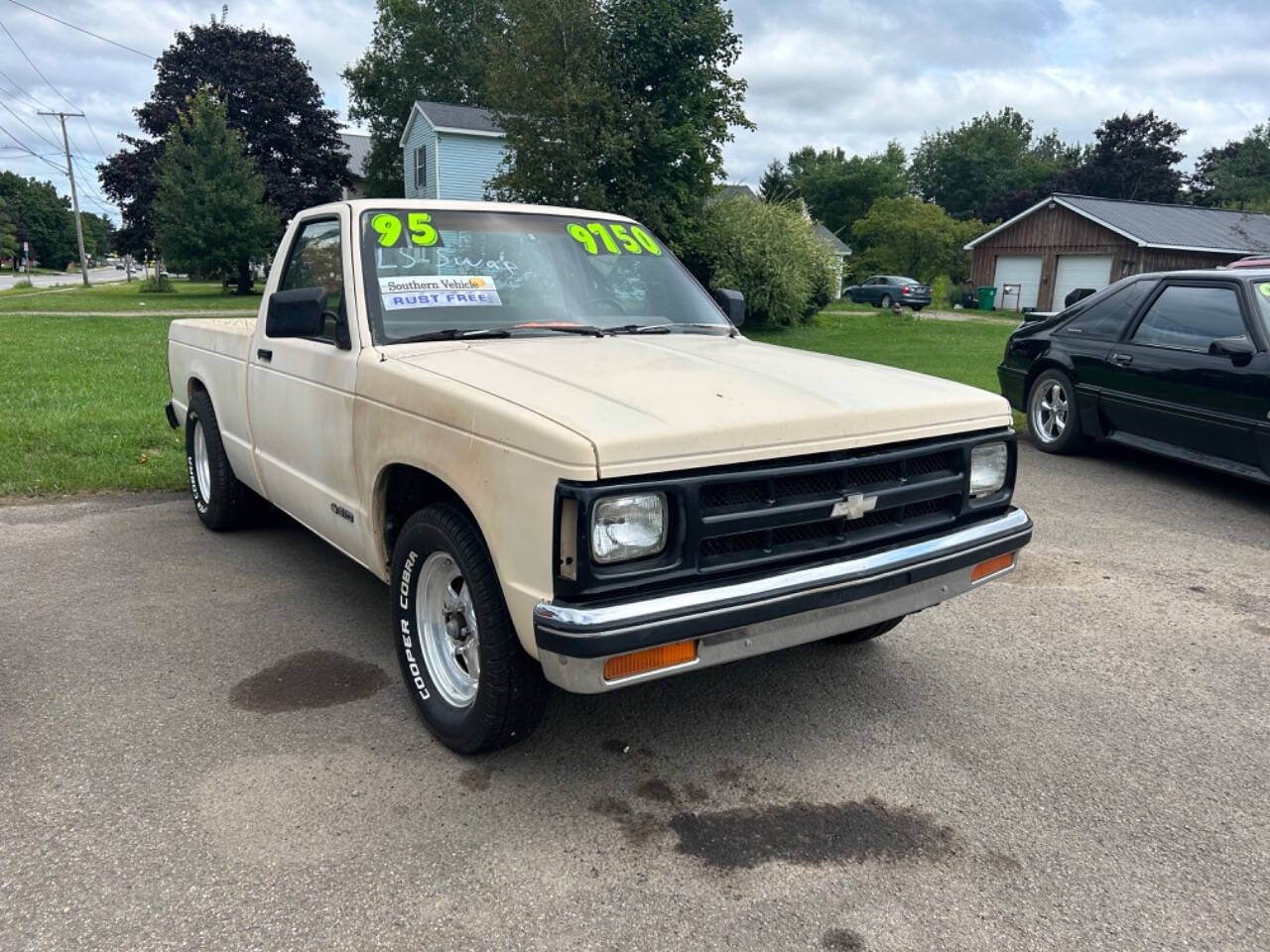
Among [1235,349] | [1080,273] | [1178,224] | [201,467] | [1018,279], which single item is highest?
[1178,224]

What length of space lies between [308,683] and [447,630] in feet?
2.79

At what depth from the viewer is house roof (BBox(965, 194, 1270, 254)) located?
3403cm

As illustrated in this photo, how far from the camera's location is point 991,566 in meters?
3.39

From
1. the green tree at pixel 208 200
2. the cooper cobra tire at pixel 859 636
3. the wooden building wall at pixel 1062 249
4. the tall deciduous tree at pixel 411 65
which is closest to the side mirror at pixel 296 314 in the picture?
the cooper cobra tire at pixel 859 636

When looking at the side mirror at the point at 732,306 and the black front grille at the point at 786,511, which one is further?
the side mirror at the point at 732,306

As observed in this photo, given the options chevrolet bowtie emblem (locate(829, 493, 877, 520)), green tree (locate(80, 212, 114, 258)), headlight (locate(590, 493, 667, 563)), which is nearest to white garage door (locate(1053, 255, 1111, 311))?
chevrolet bowtie emblem (locate(829, 493, 877, 520))

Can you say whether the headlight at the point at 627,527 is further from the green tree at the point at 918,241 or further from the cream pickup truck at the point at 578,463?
the green tree at the point at 918,241

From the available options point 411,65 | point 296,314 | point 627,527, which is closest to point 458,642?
point 627,527

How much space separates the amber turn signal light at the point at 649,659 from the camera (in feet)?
8.33

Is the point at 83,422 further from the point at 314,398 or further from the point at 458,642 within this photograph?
the point at 458,642

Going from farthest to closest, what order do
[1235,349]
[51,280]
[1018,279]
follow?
[51,280], [1018,279], [1235,349]

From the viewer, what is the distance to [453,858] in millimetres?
A: 2615

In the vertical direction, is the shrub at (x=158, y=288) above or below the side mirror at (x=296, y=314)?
below

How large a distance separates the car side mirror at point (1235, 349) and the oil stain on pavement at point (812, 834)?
5.09m
